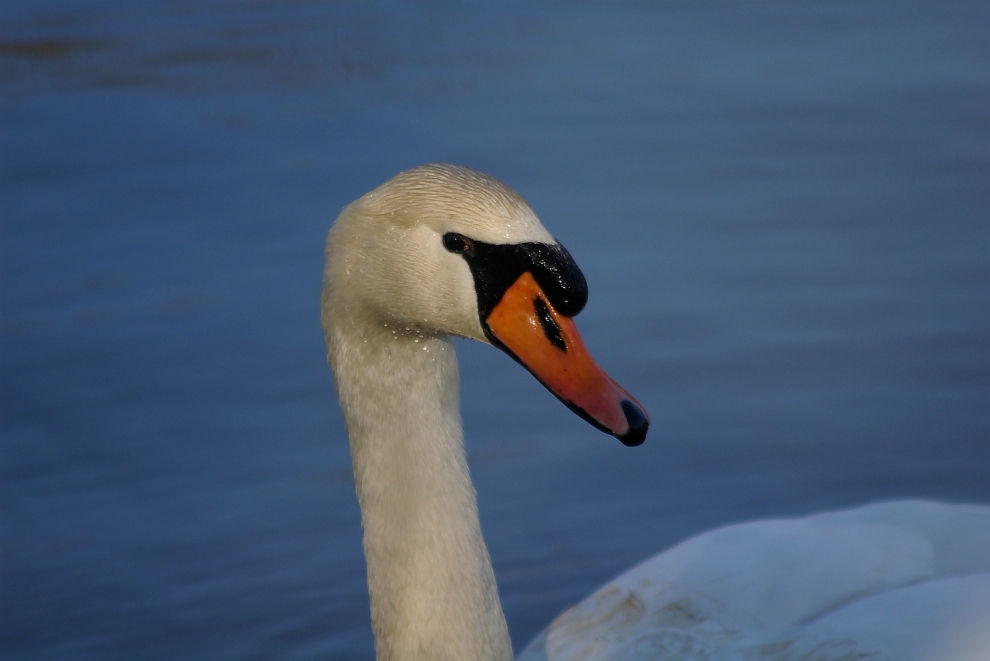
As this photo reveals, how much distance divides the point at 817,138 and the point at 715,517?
3.13 meters

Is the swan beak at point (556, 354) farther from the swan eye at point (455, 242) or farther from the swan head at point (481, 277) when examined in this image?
the swan eye at point (455, 242)

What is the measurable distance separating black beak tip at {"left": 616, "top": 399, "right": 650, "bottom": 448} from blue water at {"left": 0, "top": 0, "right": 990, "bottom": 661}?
2.07 m

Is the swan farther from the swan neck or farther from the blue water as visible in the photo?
the blue water

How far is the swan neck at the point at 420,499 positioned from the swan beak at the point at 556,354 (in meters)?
0.33

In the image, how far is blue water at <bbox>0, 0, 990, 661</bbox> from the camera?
16.5 feet

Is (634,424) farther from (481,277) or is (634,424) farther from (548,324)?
(481,277)

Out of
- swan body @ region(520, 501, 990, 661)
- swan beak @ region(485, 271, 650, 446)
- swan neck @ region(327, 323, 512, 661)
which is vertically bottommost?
swan body @ region(520, 501, 990, 661)

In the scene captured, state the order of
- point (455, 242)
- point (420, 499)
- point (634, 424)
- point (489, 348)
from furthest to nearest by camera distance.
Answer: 1. point (489, 348)
2. point (420, 499)
3. point (455, 242)
4. point (634, 424)

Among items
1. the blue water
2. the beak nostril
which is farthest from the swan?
the blue water

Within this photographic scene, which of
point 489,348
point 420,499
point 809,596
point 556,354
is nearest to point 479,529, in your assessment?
point 420,499

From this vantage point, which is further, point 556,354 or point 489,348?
point 489,348

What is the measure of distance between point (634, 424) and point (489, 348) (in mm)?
3404

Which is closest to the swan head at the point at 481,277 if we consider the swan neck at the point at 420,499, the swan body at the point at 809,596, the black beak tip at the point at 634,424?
the black beak tip at the point at 634,424

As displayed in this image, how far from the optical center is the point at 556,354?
286 centimetres
